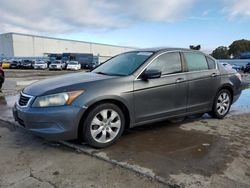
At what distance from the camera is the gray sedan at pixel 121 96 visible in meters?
4.11

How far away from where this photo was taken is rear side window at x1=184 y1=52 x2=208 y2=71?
18.3 ft

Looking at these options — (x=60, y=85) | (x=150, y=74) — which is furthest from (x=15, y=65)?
(x=150, y=74)

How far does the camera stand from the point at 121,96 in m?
4.45

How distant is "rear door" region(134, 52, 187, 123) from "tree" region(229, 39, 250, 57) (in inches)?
3364

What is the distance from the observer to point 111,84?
14.5 feet

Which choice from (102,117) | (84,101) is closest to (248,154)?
(102,117)

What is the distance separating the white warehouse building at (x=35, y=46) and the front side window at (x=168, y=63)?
209 ft

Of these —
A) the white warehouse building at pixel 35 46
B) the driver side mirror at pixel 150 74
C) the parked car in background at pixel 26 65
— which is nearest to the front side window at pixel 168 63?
the driver side mirror at pixel 150 74

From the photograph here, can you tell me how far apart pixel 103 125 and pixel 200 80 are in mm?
2322

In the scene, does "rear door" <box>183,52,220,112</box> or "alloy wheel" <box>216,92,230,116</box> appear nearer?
"rear door" <box>183,52,220,112</box>

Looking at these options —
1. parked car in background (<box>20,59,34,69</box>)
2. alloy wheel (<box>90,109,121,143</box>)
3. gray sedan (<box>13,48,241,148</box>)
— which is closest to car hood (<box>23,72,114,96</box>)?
gray sedan (<box>13,48,241,148</box>)

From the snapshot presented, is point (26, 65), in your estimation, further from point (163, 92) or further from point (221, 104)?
point (163, 92)

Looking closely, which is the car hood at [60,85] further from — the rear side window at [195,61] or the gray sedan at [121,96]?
the rear side window at [195,61]

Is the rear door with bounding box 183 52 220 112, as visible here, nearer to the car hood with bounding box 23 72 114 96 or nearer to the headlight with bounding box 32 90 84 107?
the car hood with bounding box 23 72 114 96
